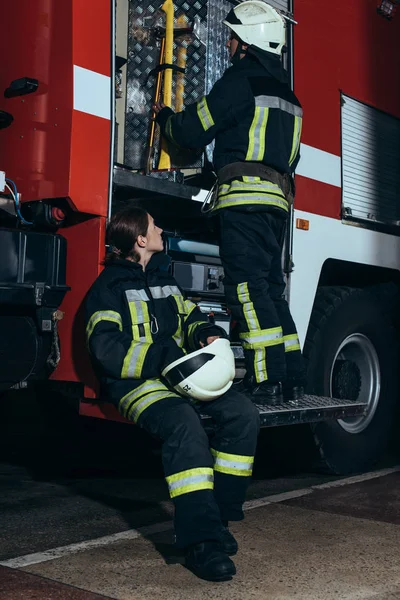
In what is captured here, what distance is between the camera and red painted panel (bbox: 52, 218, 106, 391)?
3670 millimetres

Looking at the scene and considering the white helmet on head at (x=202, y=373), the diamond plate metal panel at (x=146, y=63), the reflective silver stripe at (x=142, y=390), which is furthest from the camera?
the diamond plate metal panel at (x=146, y=63)

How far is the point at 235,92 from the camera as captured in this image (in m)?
4.06

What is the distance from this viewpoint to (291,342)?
4.41 m

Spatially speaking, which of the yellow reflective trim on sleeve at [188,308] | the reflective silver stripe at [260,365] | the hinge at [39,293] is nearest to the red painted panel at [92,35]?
the hinge at [39,293]

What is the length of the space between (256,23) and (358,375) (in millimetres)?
2096

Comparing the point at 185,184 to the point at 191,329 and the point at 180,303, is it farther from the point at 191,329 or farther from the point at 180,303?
the point at 191,329

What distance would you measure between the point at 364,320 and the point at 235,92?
1.72 m

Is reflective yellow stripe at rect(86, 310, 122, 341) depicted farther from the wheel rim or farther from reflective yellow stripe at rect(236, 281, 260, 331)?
the wheel rim

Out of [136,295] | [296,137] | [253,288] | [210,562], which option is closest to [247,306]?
[253,288]

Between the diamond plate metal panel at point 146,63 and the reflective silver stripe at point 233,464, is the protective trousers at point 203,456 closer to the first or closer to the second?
the reflective silver stripe at point 233,464

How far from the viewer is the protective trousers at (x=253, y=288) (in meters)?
4.09

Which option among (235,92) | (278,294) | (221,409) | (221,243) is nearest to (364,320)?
(278,294)

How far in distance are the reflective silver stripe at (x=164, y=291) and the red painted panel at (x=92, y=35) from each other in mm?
904

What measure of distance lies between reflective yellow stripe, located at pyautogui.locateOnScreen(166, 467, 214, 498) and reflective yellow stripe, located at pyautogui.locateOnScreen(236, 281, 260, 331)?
1184 millimetres
